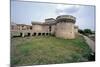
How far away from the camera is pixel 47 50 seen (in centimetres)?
256

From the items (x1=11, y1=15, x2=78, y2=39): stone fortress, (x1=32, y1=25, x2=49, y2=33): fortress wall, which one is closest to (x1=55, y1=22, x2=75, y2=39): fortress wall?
(x1=11, y1=15, x2=78, y2=39): stone fortress

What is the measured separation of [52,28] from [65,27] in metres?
0.21

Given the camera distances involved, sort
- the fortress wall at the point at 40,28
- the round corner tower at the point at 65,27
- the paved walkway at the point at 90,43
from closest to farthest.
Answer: the fortress wall at the point at 40,28 < the round corner tower at the point at 65,27 < the paved walkway at the point at 90,43

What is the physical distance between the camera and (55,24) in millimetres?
2629

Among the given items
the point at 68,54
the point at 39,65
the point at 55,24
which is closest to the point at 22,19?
the point at 55,24

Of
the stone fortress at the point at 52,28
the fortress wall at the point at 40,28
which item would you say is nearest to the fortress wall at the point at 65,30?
the stone fortress at the point at 52,28

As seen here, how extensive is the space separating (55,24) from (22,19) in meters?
0.50

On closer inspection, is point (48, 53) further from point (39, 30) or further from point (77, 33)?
point (77, 33)

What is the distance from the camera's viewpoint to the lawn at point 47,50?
2422 mm

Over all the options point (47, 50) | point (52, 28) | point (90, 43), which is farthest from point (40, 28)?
point (90, 43)

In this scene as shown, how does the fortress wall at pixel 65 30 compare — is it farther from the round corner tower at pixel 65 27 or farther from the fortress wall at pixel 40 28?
→ the fortress wall at pixel 40 28

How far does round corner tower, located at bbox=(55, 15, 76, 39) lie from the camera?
264cm

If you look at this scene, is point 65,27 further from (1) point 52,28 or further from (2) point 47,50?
(2) point 47,50

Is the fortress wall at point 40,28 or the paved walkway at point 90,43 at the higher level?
the fortress wall at point 40,28
